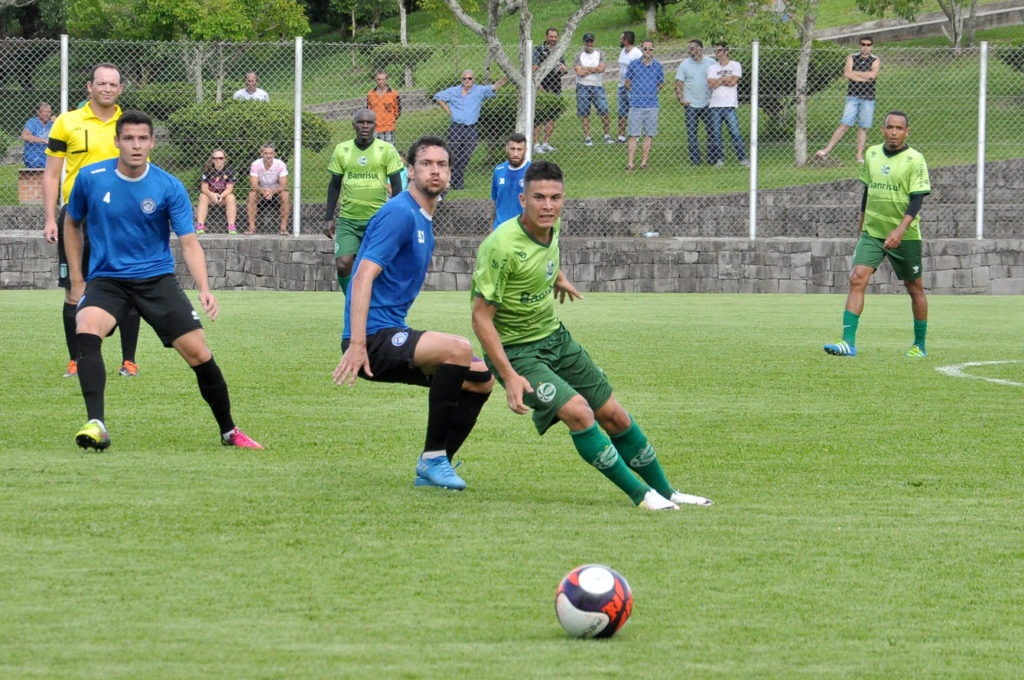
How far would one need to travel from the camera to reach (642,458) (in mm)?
6664

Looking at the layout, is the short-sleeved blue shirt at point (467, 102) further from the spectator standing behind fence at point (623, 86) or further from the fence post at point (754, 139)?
the fence post at point (754, 139)

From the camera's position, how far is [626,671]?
428 centimetres

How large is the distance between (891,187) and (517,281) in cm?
776

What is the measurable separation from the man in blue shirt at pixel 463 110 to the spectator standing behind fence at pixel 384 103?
65 centimetres

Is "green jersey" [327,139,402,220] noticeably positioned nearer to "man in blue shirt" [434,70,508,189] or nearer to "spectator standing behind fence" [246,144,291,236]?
"spectator standing behind fence" [246,144,291,236]

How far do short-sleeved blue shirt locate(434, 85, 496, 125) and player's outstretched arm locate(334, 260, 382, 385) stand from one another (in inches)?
580

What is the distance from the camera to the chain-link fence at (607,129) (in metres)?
20.9

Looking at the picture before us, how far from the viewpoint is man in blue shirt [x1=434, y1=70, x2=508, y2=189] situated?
70.3ft

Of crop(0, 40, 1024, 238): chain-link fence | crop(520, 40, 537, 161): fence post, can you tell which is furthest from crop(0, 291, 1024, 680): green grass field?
crop(520, 40, 537, 161): fence post

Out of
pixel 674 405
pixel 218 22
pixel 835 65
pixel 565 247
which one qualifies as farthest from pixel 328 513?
pixel 218 22

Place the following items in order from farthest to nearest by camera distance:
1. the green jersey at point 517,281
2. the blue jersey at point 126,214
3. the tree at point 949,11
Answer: the tree at point 949,11, the blue jersey at point 126,214, the green jersey at point 517,281

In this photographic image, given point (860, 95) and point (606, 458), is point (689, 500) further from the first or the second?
point (860, 95)

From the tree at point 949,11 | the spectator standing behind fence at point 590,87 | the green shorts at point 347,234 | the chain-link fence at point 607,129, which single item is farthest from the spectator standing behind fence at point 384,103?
the tree at point 949,11

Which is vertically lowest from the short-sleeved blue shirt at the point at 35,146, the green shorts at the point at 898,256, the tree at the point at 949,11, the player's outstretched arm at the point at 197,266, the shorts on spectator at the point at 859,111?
the player's outstretched arm at the point at 197,266
